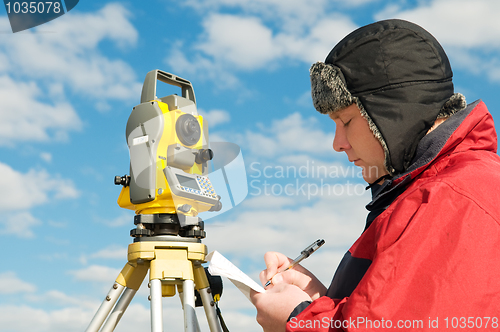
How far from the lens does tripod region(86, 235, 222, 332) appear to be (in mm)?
2586

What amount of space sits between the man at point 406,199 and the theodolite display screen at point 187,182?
1.33 m

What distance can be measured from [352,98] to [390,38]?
0.21 meters

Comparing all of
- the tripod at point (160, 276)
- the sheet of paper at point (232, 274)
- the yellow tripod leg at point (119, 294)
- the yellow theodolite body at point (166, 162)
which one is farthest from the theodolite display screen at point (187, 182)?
the sheet of paper at point (232, 274)

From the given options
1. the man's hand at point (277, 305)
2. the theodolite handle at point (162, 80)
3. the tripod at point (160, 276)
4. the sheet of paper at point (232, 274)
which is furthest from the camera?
the theodolite handle at point (162, 80)

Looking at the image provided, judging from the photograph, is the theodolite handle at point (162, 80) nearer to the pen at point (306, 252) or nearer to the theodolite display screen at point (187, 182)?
the theodolite display screen at point (187, 182)

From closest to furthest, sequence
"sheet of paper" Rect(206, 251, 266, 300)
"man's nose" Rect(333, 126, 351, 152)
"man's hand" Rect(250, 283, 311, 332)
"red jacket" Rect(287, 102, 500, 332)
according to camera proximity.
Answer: "red jacket" Rect(287, 102, 500, 332)
"man's hand" Rect(250, 283, 311, 332)
"sheet of paper" Rect(206, 251, 266, 300)
"man's nose" Rect(333, 126, 351, 152)

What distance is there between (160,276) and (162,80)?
141cm

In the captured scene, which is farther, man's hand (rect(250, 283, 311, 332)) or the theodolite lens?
the theodolite lens

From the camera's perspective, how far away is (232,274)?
1314 millimetres

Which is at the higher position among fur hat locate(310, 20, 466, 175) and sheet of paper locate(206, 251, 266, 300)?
fur hat locate(310, 20, 466, 175)

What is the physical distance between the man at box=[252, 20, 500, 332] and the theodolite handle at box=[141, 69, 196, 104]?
5.88 feet

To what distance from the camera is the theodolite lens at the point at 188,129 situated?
9.45 feet

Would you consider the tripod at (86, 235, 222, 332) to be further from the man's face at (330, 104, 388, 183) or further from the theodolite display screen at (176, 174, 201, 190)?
the man's face at (330, 104, 388, 183)

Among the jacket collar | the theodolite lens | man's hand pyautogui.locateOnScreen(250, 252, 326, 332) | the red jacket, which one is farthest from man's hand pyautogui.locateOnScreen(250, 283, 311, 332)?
the theodolite lens
